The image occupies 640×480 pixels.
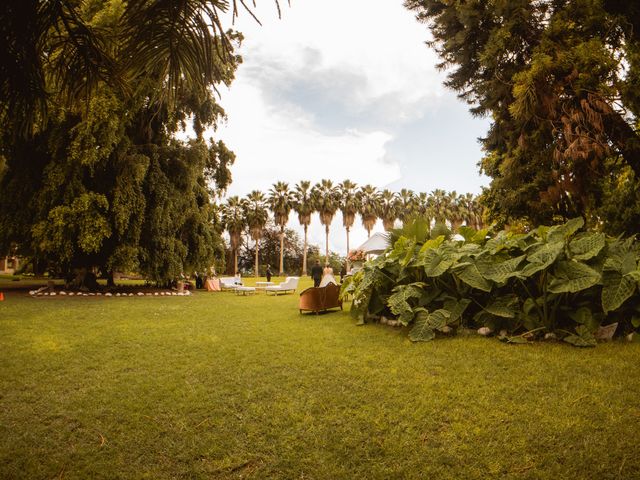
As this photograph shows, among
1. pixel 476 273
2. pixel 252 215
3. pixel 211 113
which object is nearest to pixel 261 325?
pixel 476 273

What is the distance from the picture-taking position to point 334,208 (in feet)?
176

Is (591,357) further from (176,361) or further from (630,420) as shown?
(176,361)

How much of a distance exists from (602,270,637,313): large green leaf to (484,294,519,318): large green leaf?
3.75 ft

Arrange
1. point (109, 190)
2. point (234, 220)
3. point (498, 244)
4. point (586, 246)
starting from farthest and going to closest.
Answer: point (234, 220) → point (109, 190) → point (498, 244) → point (586, 246)

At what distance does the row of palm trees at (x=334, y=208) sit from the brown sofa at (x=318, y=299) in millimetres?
39406

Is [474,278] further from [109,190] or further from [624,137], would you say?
[109,190]

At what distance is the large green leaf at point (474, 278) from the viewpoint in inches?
230

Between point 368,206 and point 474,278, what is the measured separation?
49.8 m

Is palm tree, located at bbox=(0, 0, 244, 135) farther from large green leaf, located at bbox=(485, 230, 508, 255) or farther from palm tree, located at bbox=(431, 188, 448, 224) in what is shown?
palm tree, located at bbox=(431, 188, 448, 224)

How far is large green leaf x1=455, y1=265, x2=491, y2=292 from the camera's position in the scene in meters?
5.85

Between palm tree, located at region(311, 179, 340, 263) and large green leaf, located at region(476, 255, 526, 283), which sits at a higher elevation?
palm tree, located at region(311, 179, 340, 263)

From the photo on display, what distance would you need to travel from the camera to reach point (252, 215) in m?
50.3

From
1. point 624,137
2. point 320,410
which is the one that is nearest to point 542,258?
point 624,137

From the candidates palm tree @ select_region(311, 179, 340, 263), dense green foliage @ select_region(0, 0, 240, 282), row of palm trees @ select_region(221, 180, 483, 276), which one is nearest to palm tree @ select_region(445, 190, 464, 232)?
row of palm trees @ select_region(221, 180, 483, 276)
